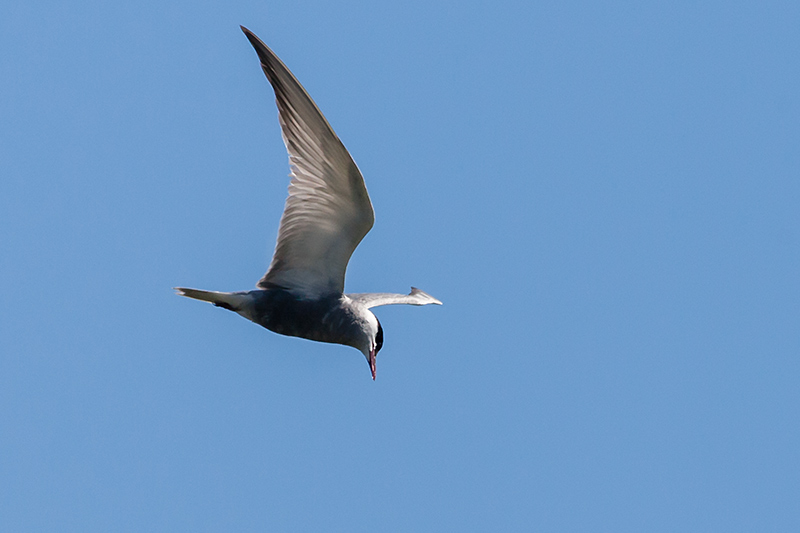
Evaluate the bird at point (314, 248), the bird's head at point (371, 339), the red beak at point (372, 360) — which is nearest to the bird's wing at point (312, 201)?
the bird at point (314, 248)

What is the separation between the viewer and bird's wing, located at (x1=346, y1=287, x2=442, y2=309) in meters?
11.1

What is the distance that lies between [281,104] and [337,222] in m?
1.30

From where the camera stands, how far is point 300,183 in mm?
9273

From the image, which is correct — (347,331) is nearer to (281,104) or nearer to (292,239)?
(292,239)

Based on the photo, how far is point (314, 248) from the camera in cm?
962

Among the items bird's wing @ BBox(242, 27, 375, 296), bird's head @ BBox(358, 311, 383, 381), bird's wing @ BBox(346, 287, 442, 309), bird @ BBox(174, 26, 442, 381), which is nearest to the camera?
bird's wing @ BBox(242, 27, 375, 296)

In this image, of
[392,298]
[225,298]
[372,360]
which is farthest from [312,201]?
[392,298]

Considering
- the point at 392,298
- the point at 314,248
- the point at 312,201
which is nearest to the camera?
the point at 312,201

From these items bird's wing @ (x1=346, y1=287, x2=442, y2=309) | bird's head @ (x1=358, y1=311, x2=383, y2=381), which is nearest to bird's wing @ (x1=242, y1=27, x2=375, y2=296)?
bird's head @ (x1=358, y1=311, x2=383, y2=381)

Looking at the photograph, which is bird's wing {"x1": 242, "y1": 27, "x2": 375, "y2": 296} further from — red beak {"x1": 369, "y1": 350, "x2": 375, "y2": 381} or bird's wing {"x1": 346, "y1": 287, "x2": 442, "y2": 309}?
bird's wing {"x1": 346, "y1": 287, "x2": 442, "y2": 309}

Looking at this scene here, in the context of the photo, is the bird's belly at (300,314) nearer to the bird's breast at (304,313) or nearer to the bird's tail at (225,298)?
the bird's breast at (304,313)

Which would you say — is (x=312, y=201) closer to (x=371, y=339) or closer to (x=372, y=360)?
(x=371, y=339)

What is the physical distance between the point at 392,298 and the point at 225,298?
2.56m

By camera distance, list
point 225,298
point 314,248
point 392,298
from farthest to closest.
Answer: point 392,298 → point 225,298 → point 314,248
